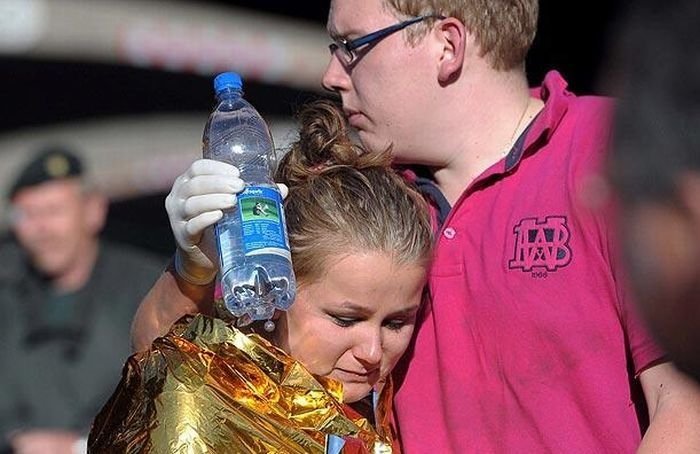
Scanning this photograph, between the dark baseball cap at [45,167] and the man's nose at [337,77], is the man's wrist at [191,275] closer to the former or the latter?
the man's nose at [337,77]

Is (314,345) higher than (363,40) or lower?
lower

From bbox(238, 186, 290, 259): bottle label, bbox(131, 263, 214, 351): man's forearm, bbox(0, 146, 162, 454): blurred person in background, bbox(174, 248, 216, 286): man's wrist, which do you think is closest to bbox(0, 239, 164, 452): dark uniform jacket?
bbox(0, 146, 162, 454): blurred person in background

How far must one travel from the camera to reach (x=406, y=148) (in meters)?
2.55

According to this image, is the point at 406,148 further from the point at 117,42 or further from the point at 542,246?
the point at 117,42

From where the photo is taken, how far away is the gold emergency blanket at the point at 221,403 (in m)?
2.17

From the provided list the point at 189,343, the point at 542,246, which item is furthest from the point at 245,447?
the point at 542,246

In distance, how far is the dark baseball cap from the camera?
491 cm

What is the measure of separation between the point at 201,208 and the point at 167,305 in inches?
12.2

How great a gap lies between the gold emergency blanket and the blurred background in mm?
2620

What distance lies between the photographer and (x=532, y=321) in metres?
2.30

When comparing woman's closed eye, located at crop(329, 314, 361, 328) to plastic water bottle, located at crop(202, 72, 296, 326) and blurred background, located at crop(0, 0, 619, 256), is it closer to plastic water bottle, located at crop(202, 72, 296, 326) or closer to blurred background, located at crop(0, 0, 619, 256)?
plastic water bottle, located at crop(202, 72, 296, 326)

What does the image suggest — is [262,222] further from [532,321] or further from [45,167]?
[45,167]

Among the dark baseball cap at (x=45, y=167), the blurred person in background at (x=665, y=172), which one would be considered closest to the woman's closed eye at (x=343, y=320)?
the blurred person in background at (x=665, y=172)

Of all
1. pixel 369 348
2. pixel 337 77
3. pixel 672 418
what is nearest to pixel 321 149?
pixel 337 77
